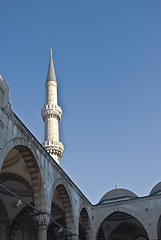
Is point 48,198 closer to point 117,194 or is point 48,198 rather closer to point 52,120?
point 117,194

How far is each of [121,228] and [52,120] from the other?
1009 cm

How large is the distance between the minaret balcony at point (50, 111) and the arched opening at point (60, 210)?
8.43 m

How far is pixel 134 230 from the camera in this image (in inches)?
899

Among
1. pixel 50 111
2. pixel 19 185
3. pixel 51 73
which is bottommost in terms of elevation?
pixel 19 185

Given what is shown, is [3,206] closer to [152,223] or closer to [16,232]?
[16,232]

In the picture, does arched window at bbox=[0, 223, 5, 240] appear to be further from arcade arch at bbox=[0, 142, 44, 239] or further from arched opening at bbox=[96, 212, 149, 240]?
arched opening at bbox=[96, 212, 149, 240]

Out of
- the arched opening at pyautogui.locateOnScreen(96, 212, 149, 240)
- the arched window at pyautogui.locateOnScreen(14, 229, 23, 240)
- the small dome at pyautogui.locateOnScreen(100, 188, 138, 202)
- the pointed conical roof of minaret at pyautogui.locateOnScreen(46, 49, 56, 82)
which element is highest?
the pointed conical roof of minaret at pyautogui.locateOnScreen(46, 49, 56, 82)

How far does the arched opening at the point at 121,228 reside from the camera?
Result: 21766 millimetres

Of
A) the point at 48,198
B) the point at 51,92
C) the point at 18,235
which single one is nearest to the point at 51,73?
the point at 51,92

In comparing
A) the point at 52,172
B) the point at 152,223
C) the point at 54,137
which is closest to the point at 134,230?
the point at 152,223

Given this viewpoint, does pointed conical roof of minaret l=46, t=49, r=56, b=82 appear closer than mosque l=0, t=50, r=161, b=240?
No

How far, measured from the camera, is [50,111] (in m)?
24.2

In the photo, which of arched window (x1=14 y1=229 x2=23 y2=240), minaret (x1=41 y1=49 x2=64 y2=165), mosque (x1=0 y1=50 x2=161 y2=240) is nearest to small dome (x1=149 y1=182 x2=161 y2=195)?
mosque (x1=0 y1=50 x2=161 y2=240)

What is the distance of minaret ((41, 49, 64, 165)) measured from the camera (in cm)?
2288
